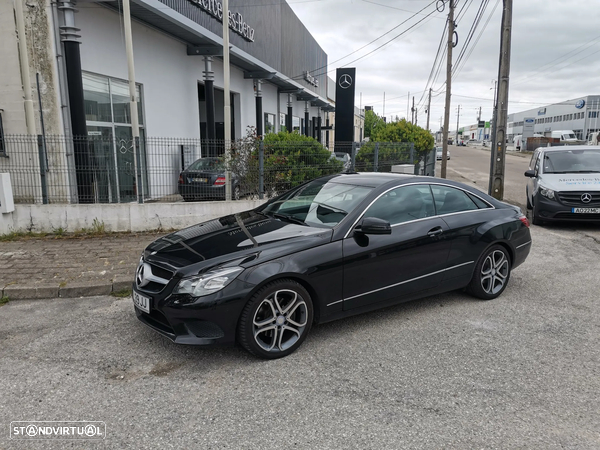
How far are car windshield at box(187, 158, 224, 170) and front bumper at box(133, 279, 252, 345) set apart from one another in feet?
20.8

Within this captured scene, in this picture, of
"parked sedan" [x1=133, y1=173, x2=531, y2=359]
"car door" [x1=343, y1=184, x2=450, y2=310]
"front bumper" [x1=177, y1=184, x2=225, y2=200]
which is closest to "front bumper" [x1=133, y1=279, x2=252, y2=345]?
"parked sedan" [x1=133, y1=173, x2=531, y2=359]

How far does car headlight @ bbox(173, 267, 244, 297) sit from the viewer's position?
3537 mm

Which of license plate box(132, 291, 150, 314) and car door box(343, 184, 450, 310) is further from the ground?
car door box(343, 184, 450, 310)

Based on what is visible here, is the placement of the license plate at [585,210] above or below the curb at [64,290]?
above

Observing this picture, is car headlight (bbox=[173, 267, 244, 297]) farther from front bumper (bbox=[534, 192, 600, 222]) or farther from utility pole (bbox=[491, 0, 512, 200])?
utility pole (bbox=[491, 0, 512, 200])

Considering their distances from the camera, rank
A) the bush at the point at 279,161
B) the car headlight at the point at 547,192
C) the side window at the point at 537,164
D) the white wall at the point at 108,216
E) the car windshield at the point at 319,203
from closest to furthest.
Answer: the car windshield at the point at 319,203 → the white wall at the point at 108,216 → the car headlight at the point at 547,192 → the bush at the point at 279,161 → the side window at the point at 537,164

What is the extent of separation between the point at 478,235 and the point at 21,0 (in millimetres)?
9449

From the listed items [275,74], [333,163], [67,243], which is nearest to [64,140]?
[67,243]

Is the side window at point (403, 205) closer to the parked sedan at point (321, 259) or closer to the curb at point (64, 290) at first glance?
the parked sedan at point (321, 259)

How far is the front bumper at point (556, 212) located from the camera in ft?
29.0

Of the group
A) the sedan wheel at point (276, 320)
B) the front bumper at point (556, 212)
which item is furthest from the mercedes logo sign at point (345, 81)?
the sedan wheel at point (276, 320)

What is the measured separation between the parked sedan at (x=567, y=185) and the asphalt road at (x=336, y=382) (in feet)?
15.3

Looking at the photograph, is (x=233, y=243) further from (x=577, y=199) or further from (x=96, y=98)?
(x=96, y=98)

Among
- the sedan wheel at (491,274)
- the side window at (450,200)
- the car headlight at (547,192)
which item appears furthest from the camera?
the car headlight at (547,192)
